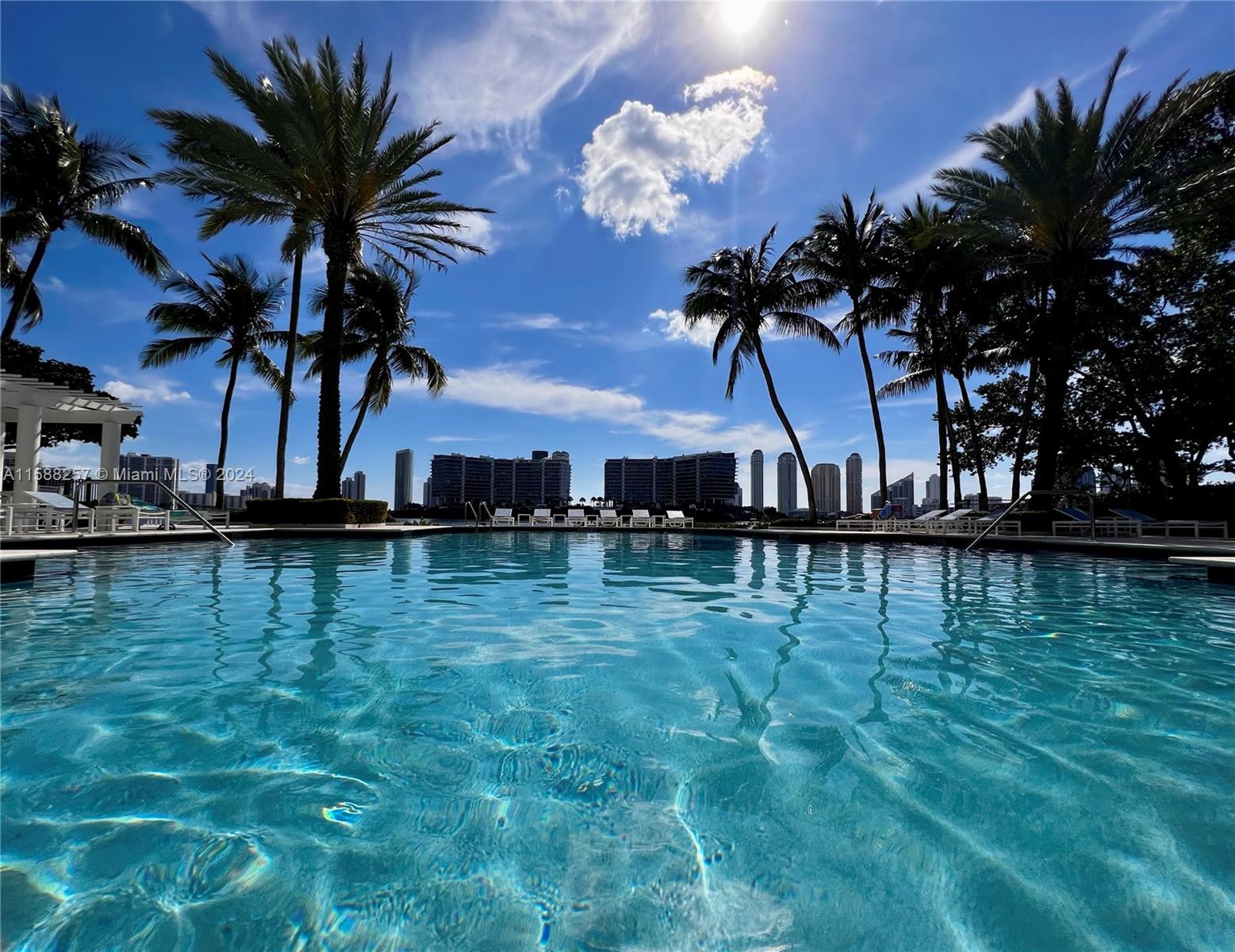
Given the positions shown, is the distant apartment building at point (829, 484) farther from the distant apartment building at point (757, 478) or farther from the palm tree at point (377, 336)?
the palm tree at point (377, 336)

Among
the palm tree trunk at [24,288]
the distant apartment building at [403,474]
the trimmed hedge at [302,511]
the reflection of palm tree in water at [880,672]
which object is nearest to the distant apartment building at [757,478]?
the distant apartment building at [403,474]

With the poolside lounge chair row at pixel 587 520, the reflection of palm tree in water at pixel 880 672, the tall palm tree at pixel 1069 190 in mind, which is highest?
the tall palm tree at pixel 1069 190

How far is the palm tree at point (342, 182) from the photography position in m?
13.5

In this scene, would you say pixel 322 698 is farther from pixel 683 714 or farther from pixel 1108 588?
pixel 1108 588

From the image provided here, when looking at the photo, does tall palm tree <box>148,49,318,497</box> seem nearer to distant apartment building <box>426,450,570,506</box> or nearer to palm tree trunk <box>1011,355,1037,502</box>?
palm tree trunk <box>1011,355,1037,502</box>

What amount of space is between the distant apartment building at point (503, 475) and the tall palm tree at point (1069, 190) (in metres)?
74.3

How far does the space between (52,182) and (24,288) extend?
2931mm

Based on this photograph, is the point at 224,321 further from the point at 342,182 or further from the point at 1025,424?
the point at 1025,424

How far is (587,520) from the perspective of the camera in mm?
23328

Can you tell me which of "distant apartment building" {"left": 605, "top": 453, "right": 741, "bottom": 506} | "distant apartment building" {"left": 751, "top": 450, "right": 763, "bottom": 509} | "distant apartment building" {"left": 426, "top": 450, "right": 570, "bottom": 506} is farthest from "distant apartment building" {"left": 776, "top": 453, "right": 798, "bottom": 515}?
"distant apartment building" {"left": 426, "top": 450, "right": 570, "bottom": 506}

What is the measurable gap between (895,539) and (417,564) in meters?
13.0

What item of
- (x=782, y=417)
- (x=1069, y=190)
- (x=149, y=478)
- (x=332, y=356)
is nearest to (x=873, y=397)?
(x=782, y=417)

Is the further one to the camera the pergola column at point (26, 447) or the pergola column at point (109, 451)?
the pergola column at point (109, 451)

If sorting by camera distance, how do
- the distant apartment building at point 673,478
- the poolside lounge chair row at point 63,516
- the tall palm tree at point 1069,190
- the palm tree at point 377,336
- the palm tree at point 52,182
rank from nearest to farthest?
the poolside lounge chair row at point 63,516, the tall palm tree at point 1069,190, the palm tree at point 52,182, the palm tree at point 377,336, the distant apartment building at point 673,478
